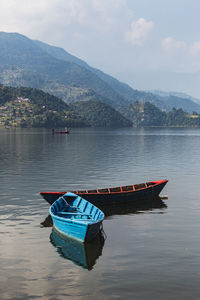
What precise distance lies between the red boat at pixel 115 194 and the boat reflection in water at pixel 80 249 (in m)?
8.98

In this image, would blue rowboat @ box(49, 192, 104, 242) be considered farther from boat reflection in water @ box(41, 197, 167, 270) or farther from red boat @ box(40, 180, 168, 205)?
red boat @ box(40, 180, 168, 205)

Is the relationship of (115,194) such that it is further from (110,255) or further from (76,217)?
(110,255)

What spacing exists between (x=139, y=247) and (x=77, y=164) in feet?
194

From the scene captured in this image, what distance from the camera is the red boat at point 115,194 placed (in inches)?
1625

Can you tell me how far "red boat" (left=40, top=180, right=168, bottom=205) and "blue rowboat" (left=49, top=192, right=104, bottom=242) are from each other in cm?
337

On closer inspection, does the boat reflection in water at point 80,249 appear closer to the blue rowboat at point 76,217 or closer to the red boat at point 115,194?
the blue rowboat at point 76,217

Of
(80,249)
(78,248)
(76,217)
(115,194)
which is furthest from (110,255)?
(115,194)

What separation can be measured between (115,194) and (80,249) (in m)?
15.1

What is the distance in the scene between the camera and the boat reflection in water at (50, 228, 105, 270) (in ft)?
88.0

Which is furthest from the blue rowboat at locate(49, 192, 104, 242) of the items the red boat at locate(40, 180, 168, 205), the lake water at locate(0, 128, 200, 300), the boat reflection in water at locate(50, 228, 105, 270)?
the red boat at locate(40, 180, 168, 205)

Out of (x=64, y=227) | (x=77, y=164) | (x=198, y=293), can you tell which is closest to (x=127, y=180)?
(x=77, y=164)

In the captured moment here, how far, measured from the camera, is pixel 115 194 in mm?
Answer: 43438

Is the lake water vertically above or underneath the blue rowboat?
underneath

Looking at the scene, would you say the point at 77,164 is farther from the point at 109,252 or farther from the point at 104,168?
the point at 109,252
